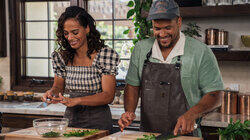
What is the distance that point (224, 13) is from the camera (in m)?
3.57

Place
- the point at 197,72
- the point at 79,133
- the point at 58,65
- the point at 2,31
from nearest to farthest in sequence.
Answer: the point at 79,133 < the point at 197,72 < the point at 58,65 < the point at 2,31

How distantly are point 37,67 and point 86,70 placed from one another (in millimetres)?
2761

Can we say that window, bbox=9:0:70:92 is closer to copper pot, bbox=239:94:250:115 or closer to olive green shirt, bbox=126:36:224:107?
copper pot, bbox=239:94:250:115

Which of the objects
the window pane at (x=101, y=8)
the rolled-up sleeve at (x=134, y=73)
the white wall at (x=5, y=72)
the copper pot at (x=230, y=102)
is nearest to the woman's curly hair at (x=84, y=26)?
the rolled-up sleeve at (x=134, y=73)

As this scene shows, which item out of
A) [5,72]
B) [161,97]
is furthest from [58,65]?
[5,72]

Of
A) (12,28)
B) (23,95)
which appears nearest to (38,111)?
(23,95)

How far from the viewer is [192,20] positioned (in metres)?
3.96

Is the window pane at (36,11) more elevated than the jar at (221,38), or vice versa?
Answer: the window pane at (36,11)

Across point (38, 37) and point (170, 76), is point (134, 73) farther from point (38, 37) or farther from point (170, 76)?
point (38, 37)

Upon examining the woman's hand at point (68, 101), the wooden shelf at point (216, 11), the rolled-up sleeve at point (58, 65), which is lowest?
the woman's hand at point (68, 101)

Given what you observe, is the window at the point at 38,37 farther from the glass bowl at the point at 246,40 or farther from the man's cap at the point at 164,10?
the man's cap at the point at 164,10

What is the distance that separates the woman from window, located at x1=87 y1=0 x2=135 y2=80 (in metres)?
2.09

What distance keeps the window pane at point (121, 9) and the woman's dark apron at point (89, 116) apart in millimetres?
2339

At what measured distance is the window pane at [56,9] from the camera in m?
4.86
